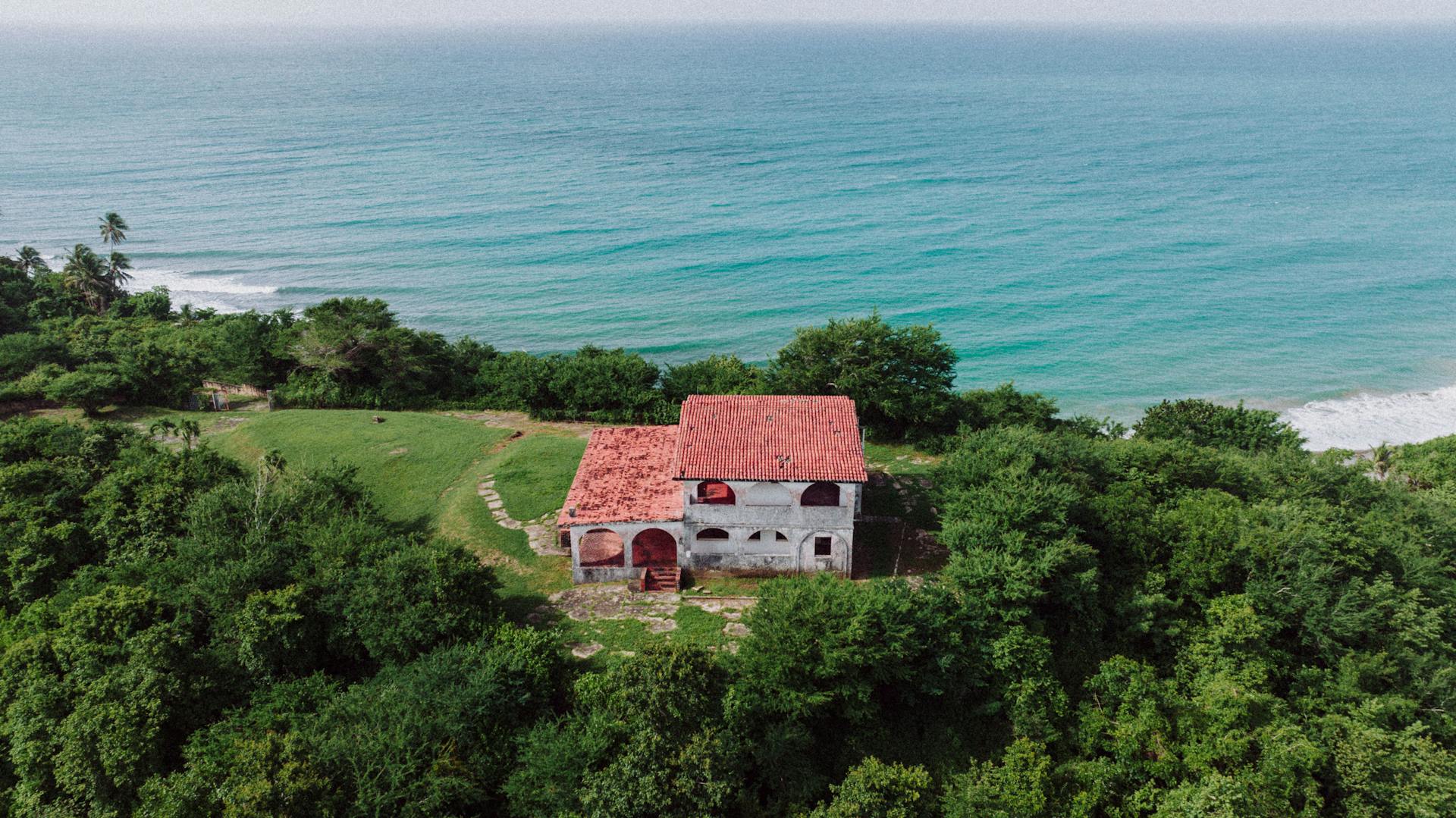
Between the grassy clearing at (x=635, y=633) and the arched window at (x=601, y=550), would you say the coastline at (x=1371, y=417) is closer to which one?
the arched window at (x=601, y=550)

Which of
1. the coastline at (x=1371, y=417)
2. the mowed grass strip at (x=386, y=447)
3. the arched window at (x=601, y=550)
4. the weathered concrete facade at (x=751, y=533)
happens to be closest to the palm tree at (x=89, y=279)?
the mowed grass strip at (x=386, y=447)

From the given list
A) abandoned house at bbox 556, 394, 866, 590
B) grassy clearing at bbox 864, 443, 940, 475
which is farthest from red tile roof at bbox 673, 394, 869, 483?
grassy clearing at bbox 864, 443, 940, 475

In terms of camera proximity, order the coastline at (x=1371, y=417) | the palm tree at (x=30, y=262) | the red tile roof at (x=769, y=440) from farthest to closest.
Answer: the palm tree at (x=30, y=262), the coastline at (x=1371, y=417), the red tile roof at (x=769, y=440)

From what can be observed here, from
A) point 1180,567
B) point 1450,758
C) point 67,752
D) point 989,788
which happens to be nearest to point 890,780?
point 989,788

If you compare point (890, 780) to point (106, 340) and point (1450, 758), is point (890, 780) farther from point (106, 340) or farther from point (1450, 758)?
point (106, 340)

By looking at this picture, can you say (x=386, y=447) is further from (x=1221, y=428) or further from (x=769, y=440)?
(x=1221, y=428)

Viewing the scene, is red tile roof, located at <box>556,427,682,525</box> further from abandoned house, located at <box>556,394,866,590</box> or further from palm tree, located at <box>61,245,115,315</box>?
palm tree, located at <box>61,245,115,315</box>
